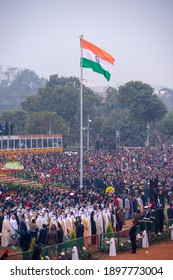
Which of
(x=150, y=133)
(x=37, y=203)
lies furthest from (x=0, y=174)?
(x=150, y=133)

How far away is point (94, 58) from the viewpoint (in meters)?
34.2

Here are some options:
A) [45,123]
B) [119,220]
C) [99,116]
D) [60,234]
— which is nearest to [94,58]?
[119,220]

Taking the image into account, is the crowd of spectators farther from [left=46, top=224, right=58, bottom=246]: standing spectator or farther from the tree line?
the tree line

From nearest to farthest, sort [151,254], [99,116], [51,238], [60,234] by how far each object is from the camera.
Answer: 1. [51,238]
2. [60,234]
3. [151,254]
4. [99,116]

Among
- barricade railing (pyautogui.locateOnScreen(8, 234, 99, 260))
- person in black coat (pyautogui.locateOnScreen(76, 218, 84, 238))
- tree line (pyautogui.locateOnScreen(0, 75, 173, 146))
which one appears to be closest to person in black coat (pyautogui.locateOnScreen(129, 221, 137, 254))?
barricade railing (pyautogui.locateOnScreen(8, 234, 99, 260))

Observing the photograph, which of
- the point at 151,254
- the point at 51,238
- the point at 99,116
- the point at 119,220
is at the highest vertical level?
the point at 99,116

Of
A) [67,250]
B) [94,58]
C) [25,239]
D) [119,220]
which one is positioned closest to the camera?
[67,250]

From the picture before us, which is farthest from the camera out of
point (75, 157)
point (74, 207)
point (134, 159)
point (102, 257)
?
point (134, 159)

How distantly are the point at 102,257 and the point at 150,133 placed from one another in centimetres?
5605

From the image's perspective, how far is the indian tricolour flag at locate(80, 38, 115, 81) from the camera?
3375cm

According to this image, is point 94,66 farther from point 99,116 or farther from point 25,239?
point 99,116

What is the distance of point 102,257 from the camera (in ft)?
71.3

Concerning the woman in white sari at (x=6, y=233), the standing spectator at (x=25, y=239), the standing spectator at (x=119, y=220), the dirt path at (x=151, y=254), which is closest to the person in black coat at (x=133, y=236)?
the dirt path at (x=151, y=254)

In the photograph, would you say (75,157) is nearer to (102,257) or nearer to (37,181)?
(37,181)
